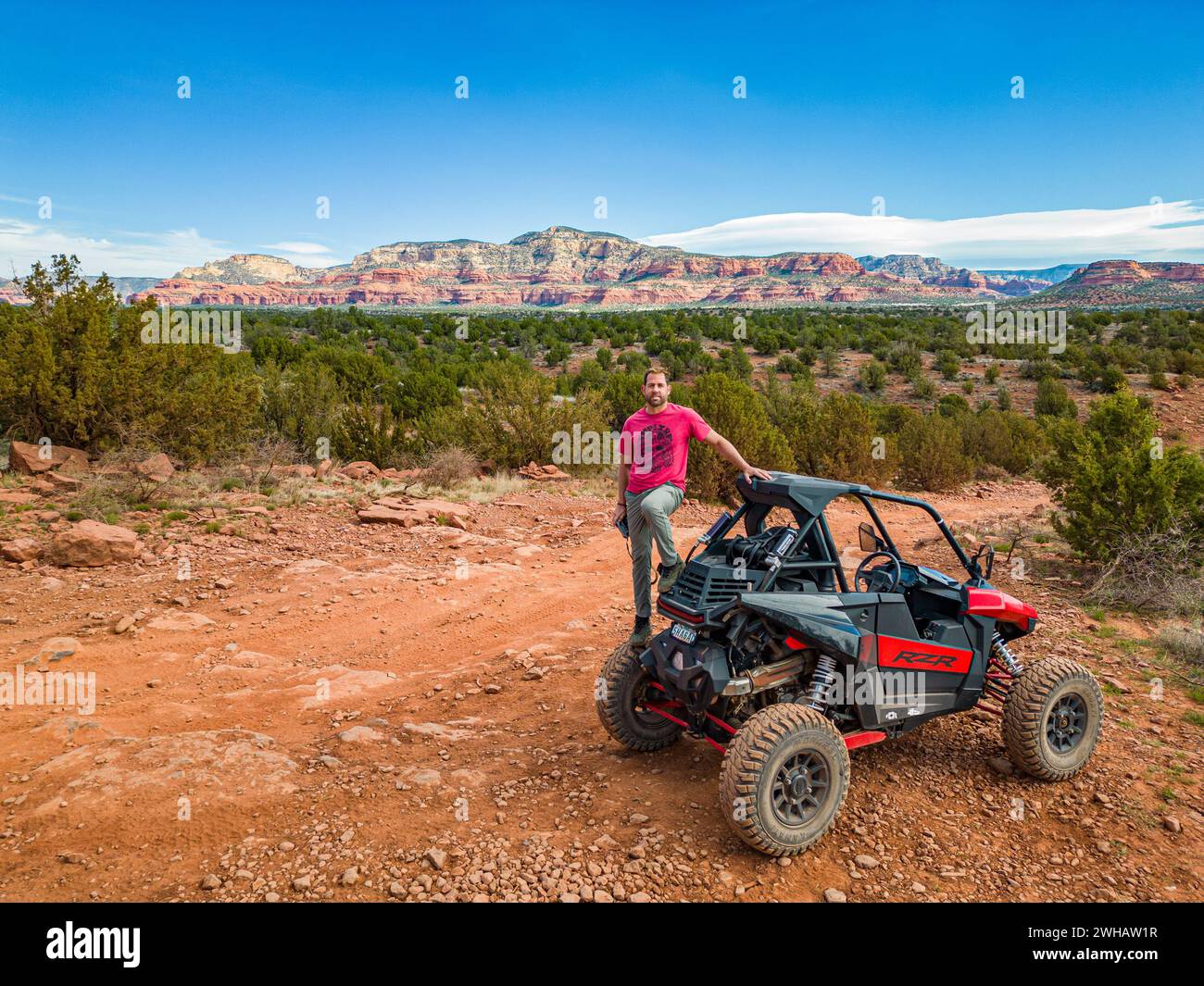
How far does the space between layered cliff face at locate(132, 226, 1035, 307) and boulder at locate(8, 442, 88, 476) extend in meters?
142

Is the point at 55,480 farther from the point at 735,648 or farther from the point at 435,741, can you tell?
the point at 735,648

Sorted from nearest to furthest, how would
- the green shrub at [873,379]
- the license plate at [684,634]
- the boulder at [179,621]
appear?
the license plate at [684,634]
the boulder at [179,621]
the green shrub at [873,379]

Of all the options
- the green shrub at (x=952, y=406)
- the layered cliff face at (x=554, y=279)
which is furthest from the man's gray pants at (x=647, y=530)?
the layered cliff face at (x=554, y=279)

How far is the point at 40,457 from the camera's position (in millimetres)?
11852

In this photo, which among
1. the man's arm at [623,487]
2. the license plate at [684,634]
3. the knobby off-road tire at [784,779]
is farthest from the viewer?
the man's arm at [623,487]

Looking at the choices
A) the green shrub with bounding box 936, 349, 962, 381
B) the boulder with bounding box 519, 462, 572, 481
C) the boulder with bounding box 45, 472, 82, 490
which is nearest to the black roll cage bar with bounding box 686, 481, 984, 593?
the boulder with bounding box 45, 472, 82, 490

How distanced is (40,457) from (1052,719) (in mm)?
14477

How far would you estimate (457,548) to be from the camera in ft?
33.9

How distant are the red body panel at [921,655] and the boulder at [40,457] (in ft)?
43.6

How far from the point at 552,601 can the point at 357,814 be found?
173 inches

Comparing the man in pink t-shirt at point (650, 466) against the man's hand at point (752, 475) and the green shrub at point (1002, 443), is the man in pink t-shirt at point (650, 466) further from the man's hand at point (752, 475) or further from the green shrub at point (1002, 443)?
the green shrub at point (1002, 443)

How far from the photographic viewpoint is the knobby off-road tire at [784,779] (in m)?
3.39

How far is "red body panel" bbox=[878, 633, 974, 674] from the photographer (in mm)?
4008

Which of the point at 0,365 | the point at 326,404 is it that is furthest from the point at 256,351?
the point at 0,365
